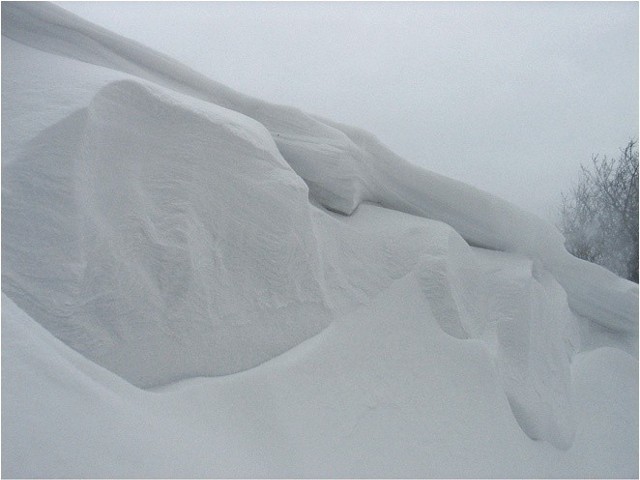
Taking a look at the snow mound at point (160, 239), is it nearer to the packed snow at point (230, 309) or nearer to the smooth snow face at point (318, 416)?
the packed snow at point (230, 309)

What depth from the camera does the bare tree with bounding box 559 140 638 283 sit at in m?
5.89

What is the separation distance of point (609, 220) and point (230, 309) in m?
5.87

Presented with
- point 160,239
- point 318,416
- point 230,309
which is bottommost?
point 318,416

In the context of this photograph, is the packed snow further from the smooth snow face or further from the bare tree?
the bare tree

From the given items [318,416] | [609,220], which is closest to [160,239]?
[318,416]

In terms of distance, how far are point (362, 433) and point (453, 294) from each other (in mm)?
970

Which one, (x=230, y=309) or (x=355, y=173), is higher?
(x=355, y=173)

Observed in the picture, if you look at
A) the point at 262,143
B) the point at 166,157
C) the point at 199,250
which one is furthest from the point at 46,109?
the point at 262,143

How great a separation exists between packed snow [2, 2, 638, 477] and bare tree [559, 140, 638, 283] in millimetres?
3452

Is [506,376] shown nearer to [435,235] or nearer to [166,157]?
[435,235]

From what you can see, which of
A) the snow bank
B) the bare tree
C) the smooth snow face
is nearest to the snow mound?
the smooth snow face

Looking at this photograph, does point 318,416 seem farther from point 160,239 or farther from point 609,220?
point 609,220

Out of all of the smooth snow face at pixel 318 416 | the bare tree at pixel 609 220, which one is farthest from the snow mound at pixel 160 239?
the bare tree at pixel 609 220

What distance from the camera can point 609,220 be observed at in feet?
20.0
